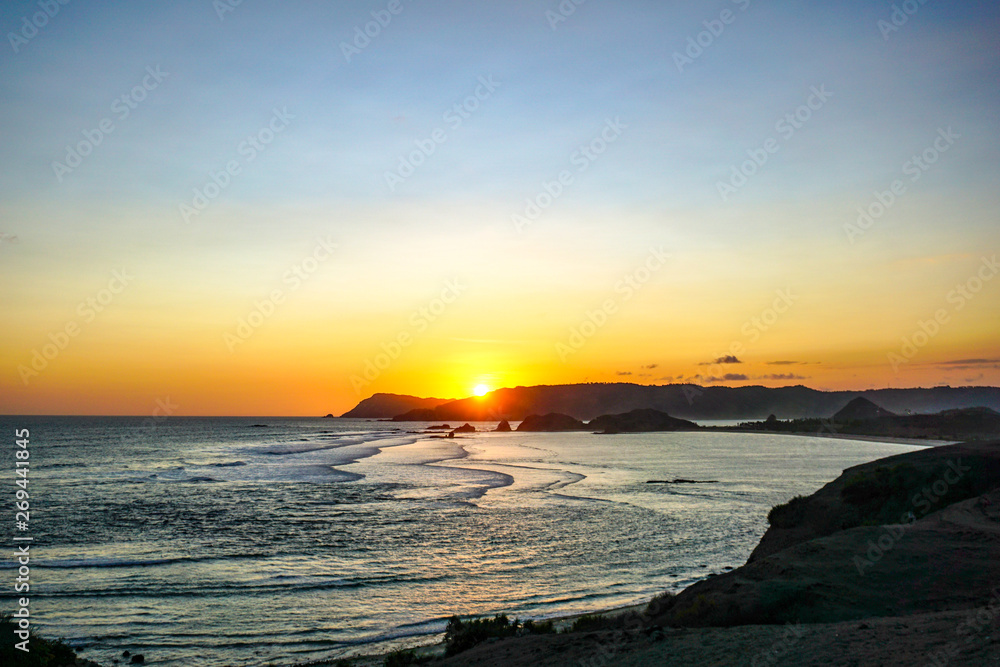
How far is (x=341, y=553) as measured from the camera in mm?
25766

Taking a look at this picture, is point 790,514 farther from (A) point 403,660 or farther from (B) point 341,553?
(B) point 341,553

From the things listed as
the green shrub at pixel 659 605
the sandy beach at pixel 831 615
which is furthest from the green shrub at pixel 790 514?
the green shrub at pixel 659 605

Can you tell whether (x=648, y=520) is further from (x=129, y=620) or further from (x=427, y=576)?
(x=129, y=620)

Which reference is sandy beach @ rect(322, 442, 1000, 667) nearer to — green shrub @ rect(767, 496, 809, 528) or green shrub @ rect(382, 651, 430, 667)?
green shrub @ rect(382, 651, 430, 667)

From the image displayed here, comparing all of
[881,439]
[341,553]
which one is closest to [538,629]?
[341,553]

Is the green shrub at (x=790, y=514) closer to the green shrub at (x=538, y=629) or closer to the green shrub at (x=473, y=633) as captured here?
the green shrub at (x=538, y=629)

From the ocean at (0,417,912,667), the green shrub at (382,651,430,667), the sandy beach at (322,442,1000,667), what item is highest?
the sandy beach at (322,442,1000,667)

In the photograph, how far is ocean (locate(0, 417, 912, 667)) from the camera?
1684 centimetres

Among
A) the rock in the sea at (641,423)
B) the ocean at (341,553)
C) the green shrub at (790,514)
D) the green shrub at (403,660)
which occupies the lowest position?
the rock in the sea at (641,423)

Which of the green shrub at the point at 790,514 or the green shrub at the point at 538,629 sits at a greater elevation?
the green shrub at the point at 790,514

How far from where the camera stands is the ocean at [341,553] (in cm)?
1684

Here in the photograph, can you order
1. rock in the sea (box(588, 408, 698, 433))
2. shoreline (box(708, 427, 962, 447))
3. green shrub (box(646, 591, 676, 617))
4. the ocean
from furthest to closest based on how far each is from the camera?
rock in the sea (box(588, 408, 698, 433)), shoreline (box(708, 427, 962, 447)), the ocean, green shrub (box(646, 591, 676, 617))

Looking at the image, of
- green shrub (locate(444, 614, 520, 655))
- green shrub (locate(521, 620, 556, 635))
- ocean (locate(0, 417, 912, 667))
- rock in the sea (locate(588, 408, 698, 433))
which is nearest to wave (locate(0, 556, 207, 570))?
ocean (locate(0, 417, 912, 667))

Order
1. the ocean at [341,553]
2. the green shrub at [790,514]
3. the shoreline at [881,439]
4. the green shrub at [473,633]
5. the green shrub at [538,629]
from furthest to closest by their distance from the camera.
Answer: the shoreline at [881,439] < the green shrub at [790,514] < the ocean at [341,553] < the green shrub at [538,629] < the green shrub at [473,633]
